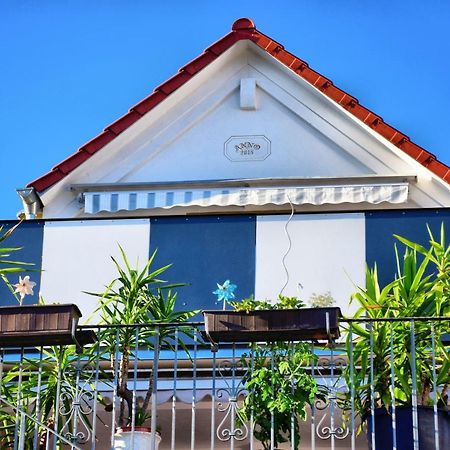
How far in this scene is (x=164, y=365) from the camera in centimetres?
1515

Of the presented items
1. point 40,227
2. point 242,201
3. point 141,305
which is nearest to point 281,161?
point 242,201

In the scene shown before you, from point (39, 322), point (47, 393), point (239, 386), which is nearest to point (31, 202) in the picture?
point (47, 393)

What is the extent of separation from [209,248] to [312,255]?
109 cm

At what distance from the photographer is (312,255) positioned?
51.7 ft

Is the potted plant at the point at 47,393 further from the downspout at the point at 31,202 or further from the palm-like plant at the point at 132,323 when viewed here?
the downspout at the point at 31,202

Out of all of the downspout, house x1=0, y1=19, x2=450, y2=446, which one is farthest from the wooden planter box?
the downspout

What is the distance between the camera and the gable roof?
701 inches

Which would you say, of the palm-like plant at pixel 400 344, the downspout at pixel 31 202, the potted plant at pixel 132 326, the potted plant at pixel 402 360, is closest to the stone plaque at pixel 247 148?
the downspout at pixel 31 202

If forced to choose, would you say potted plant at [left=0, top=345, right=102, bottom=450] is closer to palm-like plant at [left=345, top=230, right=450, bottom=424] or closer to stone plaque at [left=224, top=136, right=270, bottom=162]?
palm-like plant at [left=345, top=230, right=450, bottom=424]

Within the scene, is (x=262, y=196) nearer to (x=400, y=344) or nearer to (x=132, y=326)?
(x=132, y=326)

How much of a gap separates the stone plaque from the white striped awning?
2.95ft

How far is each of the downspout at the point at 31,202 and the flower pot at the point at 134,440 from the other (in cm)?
603

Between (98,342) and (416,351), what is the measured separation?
2.68m

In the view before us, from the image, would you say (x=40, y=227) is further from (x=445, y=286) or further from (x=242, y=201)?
(x=445, y=286)
